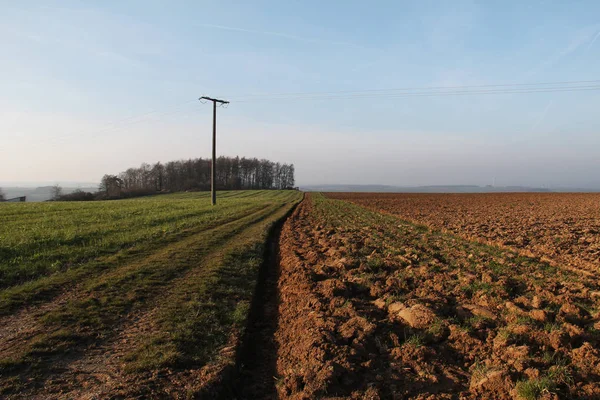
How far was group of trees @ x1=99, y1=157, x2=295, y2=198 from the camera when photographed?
118 m

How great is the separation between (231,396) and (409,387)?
7.17ft

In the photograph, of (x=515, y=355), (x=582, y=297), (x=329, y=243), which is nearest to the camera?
(x=515, y=355)

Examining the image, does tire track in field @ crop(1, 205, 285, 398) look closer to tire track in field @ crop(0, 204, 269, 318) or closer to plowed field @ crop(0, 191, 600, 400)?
plowed field @ crop(0, 191, 600, 400)

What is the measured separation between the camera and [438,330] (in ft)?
18.1

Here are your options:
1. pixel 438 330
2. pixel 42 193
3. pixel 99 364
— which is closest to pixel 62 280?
pixel 99 364

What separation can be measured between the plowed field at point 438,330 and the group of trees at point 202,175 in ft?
342

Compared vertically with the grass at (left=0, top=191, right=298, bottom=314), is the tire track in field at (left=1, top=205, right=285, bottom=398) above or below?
below

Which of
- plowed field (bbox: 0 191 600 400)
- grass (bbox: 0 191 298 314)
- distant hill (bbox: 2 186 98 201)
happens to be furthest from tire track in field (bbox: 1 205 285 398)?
distant hill (bbox: 2 186 98 201)

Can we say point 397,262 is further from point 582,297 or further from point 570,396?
point 570,396

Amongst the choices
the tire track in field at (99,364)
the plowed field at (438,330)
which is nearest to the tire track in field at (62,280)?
the tire track in field at (99,364)

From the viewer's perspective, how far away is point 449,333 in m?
5.50

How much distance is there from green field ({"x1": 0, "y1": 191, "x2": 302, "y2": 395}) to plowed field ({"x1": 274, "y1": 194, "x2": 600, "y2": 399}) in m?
1.33

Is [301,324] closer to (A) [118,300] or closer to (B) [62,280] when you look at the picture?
(A) [118,300]

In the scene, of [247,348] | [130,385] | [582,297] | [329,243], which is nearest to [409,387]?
[247,348]
